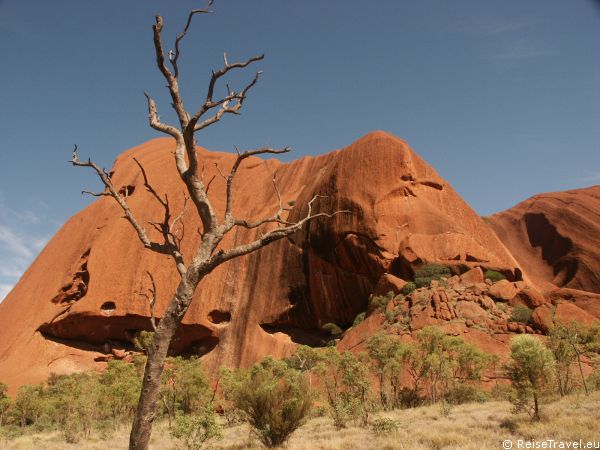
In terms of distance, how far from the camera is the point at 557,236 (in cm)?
6600

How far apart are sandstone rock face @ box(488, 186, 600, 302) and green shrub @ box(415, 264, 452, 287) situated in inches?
1149

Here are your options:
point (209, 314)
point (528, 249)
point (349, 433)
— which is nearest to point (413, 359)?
point (349, 433)

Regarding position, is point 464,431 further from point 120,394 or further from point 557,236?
point 557,236

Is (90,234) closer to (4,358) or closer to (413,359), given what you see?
(4,358)

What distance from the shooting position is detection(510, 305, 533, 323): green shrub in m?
25.4

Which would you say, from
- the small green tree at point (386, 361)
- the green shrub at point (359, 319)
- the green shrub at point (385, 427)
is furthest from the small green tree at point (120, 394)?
the green shrub at point (385, 427)

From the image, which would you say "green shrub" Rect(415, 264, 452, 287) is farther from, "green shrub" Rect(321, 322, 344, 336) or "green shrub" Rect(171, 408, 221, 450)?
"green shrub" Rect(171, 408, 221, 450)

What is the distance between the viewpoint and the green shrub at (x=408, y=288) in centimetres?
2966

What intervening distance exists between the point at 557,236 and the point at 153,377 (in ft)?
239

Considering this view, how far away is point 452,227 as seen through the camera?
33.9 meters

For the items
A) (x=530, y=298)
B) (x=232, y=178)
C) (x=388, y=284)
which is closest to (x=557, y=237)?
(x=530, y=298)

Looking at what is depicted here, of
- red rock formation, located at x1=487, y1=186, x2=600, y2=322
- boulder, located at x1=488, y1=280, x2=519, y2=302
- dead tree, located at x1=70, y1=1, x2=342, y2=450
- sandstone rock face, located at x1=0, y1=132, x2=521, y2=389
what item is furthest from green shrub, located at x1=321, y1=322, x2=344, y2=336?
dead tree, located at x1=70, y1=1, x2=342, y2=450

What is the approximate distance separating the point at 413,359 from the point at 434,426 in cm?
1060

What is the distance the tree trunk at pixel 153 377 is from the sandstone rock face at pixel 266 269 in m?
27.7
